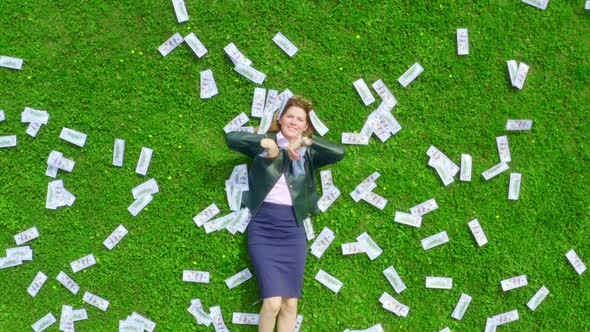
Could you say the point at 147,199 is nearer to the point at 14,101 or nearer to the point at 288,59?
the point at 14,101

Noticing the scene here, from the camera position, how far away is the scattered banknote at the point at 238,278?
463 centimetres

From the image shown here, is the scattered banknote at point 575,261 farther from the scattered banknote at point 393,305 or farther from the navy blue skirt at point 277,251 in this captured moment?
the navy blue skirt at point 277,251

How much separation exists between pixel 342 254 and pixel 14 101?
3593mm

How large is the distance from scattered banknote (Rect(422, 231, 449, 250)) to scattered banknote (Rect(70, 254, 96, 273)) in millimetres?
3374

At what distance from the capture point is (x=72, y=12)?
448 centimetres

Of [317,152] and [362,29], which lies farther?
[362,29]

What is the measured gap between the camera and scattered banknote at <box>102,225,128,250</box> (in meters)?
4.57

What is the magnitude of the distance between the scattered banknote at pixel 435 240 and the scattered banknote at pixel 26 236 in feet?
12.9

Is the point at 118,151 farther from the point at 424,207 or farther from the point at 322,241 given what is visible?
the point at 424,207

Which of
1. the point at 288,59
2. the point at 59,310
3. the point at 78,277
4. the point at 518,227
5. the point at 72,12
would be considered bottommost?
the point at 59,310

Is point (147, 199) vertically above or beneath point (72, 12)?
beneath

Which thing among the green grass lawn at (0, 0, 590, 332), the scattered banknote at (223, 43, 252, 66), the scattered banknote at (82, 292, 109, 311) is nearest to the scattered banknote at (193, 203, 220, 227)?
the green grass lawn at (0, 0, 590, 332)

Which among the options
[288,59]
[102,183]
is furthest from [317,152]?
[102,183]

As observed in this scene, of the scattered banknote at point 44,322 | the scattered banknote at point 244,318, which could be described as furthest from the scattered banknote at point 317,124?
the scattered banknote at point 44,322
